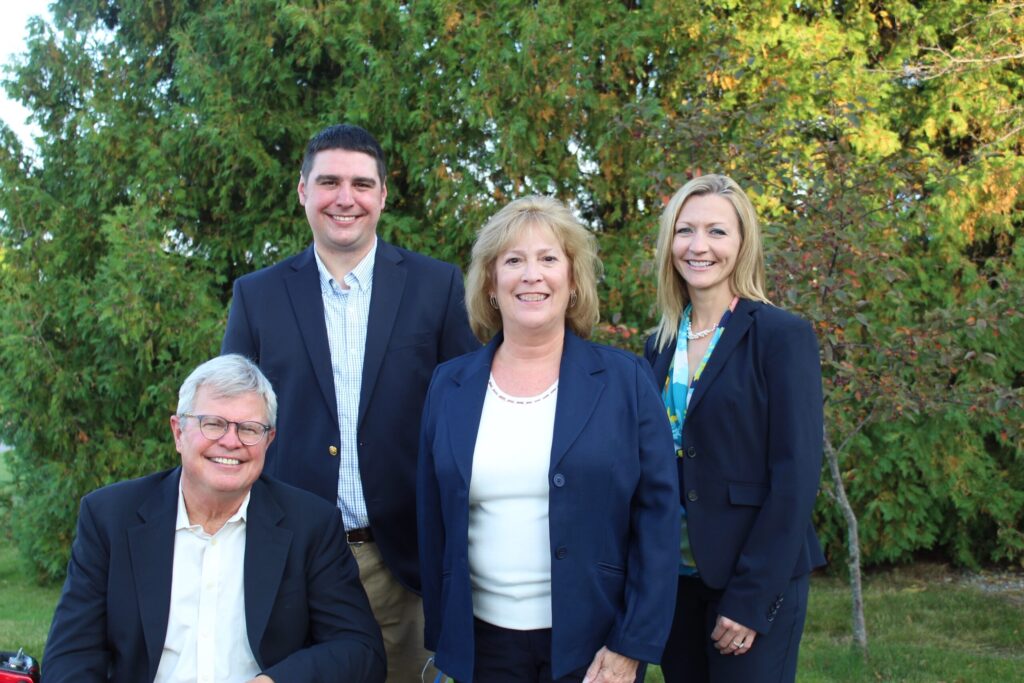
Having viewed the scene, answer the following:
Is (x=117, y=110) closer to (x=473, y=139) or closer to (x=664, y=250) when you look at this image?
(x=473, y=139)

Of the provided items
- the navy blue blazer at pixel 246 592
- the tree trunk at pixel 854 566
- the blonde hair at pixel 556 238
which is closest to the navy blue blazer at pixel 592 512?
the blonde hair at pixel 556 238

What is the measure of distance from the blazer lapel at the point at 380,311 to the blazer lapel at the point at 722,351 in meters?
1.02

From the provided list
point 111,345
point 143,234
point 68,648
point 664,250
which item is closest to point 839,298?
point 664,250

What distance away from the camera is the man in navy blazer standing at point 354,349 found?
3.16 m

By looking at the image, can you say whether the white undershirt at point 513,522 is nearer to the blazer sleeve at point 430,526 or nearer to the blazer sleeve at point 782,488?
the blazer sleeve at point 430,526

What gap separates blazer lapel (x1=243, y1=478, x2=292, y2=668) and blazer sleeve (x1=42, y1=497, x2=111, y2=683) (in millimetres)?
396

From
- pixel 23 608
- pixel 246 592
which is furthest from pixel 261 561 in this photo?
pixel 23 608

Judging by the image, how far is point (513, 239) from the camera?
2.66 meters

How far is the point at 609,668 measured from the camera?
2.47 meters

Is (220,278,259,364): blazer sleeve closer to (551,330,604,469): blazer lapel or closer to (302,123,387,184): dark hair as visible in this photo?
(302,123,387,184): dark hair

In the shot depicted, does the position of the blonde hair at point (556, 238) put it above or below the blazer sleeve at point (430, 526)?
above

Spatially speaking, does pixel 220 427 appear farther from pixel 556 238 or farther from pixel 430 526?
pixel 556 238

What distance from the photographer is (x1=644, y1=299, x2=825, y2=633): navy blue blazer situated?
2650 mm

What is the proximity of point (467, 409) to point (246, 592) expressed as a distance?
2.73 ft
